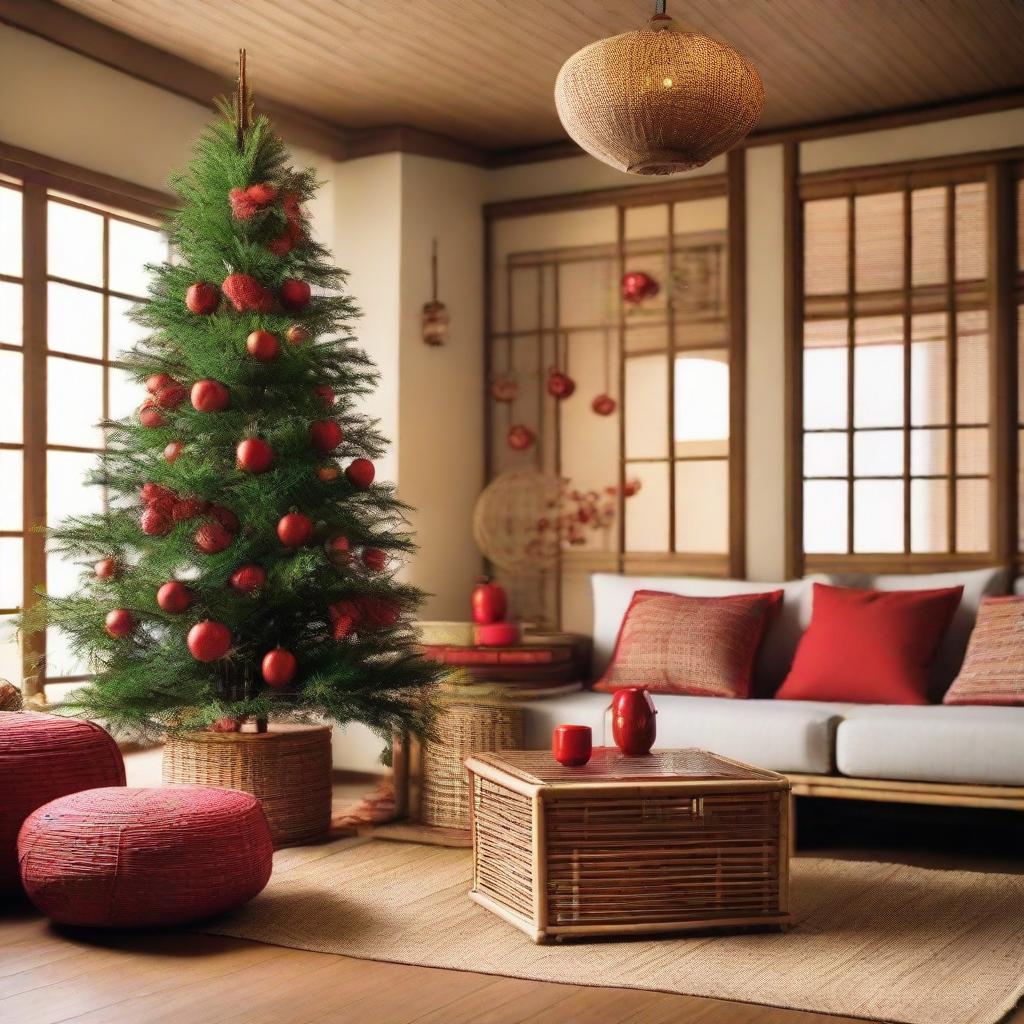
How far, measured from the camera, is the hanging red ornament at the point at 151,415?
161 inches

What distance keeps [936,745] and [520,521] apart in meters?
2.33

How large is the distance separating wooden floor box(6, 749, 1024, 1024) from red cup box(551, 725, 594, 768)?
23.9 inches

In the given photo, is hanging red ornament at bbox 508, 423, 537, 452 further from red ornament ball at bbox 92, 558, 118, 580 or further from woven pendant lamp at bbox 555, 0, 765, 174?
woven pendant lamp at bbox 555, 0, 765, 174

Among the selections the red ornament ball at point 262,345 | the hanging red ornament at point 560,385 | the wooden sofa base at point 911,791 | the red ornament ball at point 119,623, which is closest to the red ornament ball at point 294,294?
the red ornament ball at point 262,345

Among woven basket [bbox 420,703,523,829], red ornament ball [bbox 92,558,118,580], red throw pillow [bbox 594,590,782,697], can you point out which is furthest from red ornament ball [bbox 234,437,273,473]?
red throw pillow [bbox 594,590,782,697]

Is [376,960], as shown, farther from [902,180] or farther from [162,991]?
[902,180]

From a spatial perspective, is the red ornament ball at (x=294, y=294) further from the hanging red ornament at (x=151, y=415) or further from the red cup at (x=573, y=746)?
the red cup at (x=573, y=746)

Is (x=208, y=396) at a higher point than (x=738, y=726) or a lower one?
higher

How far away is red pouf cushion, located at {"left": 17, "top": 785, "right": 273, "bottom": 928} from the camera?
3051 mm

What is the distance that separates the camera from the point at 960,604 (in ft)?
14.9

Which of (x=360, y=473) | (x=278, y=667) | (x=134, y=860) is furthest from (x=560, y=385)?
(x=134, y=860)

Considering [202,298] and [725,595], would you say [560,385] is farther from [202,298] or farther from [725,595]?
[202,298]

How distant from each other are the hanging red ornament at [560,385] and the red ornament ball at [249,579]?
2.10 m

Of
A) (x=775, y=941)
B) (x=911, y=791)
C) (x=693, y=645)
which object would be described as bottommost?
(x=775, y=941)
